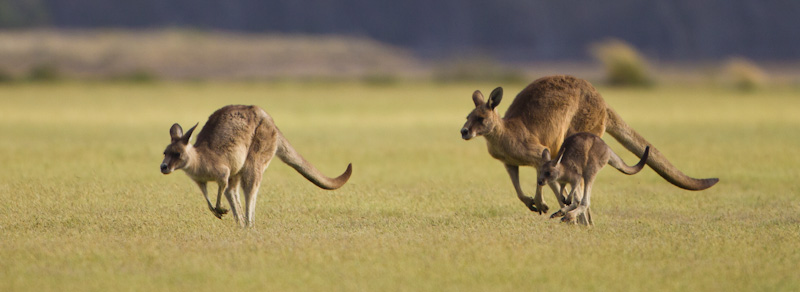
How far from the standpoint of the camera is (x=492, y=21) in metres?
64.8

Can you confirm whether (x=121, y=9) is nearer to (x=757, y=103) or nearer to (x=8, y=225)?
(x=757, y=103)

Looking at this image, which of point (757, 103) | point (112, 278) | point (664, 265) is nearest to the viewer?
point (112, 278)

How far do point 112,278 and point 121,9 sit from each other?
6600cm

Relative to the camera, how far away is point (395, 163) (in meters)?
16.3

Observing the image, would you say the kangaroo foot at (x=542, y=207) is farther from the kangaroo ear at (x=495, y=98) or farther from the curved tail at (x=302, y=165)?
the curved tail at (x=302, y=165)

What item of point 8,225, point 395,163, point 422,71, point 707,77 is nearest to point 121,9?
point 422,71

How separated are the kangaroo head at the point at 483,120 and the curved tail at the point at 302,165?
3.41 ft

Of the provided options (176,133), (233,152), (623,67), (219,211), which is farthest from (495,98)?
(623,67)

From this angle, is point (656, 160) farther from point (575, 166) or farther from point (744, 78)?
point (744, 78)

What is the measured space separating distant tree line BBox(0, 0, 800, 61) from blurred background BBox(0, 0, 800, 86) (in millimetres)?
61

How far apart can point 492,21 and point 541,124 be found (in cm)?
5576

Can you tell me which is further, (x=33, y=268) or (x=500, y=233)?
(x=500, y=233)

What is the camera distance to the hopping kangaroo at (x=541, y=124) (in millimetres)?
9242

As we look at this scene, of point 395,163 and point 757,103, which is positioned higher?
point 757,103
